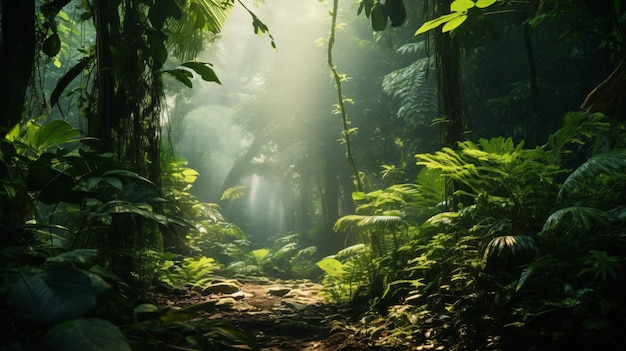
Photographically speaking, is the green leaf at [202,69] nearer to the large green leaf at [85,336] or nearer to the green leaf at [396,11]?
the green leaf at [396,11]

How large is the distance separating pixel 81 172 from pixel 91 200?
49 centimetres

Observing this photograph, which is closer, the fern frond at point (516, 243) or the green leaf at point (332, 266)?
the fern frond at point (516, 243)

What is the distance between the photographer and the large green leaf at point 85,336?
1.29 meters

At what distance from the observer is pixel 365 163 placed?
16.9 m

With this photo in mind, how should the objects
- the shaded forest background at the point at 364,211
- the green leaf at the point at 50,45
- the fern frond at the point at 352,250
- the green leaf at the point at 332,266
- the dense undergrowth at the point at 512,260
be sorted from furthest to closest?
the green leaf at the point at 332,266
the fern frond at the point at 352,250
the green leaf at the point at 50,45
the dense undergrowth at the point at 512,260
the shaded forest background at the point at 364,211

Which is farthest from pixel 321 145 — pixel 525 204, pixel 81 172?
pixel 81 172

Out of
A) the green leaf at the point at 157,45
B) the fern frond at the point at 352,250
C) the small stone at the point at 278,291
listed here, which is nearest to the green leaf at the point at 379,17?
the green leaf at the point at 157,45

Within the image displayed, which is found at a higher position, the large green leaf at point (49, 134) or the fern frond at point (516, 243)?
the large green leaf at point (49, 134)

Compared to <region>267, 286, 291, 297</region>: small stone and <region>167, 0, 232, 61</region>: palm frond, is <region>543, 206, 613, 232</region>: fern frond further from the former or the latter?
<region>267, 286, 291, 297</region>: small stone

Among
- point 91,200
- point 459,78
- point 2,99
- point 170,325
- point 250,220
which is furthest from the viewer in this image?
point 250,220

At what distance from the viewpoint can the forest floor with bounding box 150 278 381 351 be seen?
374 centimetres

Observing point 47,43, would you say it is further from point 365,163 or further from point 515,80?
point 365,163

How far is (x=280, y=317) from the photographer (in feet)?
14.8

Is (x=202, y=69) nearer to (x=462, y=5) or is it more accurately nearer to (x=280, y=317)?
(x=462, y=5)
